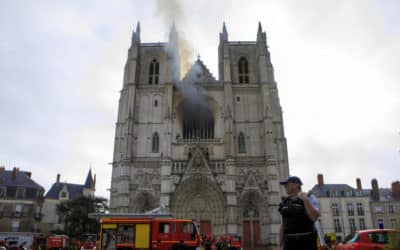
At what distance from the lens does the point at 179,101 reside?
34250mm

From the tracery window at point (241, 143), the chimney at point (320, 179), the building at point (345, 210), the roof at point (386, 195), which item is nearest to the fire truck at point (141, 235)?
the tracery window at point (241, 143)

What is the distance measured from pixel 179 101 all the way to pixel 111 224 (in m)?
21.9

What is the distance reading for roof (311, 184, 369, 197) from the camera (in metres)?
42.3

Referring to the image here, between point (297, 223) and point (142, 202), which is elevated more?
point (142, 202)

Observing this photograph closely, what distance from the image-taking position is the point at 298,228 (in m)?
3.49

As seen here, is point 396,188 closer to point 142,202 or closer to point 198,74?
point 198,74

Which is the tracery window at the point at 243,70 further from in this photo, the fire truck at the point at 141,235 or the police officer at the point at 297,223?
the police officer at the point at 297,223

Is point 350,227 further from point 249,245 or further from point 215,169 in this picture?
point 215,169

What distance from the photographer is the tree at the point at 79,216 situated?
105 feet

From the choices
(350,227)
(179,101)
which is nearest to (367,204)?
(350,227)

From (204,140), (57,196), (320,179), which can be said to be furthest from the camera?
(320,179)

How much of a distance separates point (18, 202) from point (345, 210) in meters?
39.5

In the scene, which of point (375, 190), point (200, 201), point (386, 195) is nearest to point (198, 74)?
point (200, 201)

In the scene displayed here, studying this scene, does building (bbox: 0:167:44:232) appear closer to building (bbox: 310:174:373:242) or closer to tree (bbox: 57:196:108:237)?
tree (bbox: 57:196:108:237)
